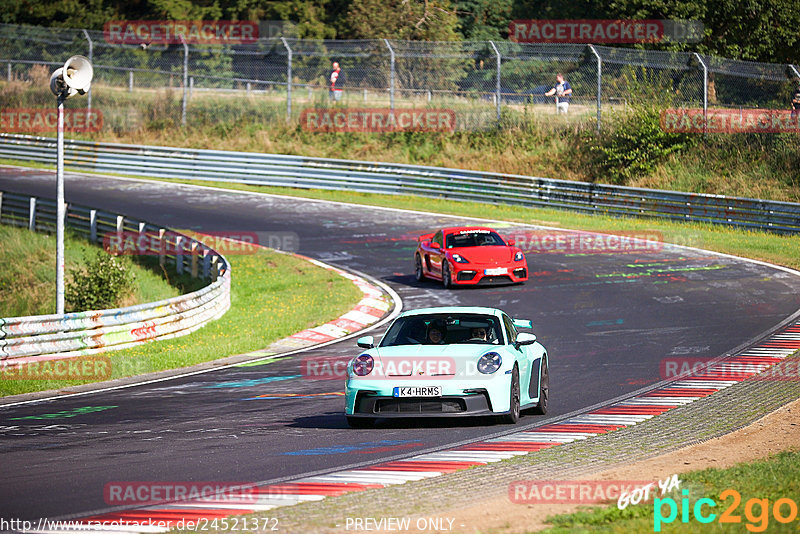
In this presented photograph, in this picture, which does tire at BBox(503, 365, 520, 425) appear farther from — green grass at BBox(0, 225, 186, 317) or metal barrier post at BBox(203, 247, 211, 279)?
green grass at BBox(0, 225, 186, 317)

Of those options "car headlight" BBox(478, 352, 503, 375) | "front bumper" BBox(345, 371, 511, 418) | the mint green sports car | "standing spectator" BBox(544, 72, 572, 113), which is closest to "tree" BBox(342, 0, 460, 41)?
"standing spectator" BBox(544, 72, 572, 113)

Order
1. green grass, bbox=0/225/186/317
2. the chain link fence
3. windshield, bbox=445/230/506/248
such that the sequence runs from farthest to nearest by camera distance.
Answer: the chain link fence → green grass, bbox=0/225/186/317 → windshield, bbox=445/230/506/248

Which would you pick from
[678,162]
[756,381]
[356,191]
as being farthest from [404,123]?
[756,381]

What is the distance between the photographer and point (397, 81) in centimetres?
3769

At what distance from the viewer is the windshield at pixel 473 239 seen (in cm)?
2280

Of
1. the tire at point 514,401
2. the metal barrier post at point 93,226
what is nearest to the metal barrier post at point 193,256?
the metal barrier post at point 93,226

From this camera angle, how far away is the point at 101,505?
746 cm

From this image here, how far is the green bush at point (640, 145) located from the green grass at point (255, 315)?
1392 cm

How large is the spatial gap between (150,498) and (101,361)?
28.9 ft

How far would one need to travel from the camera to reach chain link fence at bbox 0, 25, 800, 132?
33719 millimetres

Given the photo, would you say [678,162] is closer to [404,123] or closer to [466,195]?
[466,195]

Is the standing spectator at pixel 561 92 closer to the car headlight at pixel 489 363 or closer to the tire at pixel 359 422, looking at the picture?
the car headlight at pixel 489 363

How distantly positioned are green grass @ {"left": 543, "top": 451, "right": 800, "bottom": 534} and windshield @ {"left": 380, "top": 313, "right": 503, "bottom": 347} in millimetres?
3639

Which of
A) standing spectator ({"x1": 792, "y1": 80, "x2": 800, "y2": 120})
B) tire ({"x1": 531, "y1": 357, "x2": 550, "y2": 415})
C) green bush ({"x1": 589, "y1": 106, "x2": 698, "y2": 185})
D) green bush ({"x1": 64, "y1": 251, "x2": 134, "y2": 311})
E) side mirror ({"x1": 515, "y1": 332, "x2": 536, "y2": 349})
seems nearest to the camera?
side mirror ({"x1": 515, "y1": 332, "x2": 536, "y2": 349})
